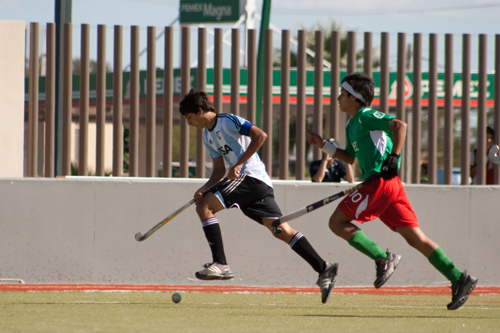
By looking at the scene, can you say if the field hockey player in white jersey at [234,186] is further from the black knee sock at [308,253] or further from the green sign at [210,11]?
the green sign at [210,11]

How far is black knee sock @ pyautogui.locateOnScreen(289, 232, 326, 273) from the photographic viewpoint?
6543 mm

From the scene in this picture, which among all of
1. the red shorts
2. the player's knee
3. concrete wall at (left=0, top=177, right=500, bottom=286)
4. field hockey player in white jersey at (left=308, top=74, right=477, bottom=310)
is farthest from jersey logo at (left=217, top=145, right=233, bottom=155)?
concrete wall at (left=0, top=177, right=500, bottom=286)

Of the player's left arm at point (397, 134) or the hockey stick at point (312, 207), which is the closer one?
the player's left arm at point (397, 134)

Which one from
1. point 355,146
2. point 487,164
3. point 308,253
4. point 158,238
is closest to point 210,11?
point 487,164

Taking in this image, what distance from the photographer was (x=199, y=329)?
5.21 metres

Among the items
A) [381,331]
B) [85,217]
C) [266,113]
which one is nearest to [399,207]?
[381,331]

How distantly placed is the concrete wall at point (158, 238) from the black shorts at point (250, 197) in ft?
5.92

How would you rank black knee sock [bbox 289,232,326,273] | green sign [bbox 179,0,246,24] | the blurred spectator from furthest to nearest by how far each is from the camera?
1. green sign [bbox 179,0,246,24]
2. the blurred spectator
3. black knee sock [bbox 289,232,326,273]

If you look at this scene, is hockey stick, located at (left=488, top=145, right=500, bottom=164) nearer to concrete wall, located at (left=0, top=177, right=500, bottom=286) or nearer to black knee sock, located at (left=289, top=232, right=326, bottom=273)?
black knee sock, located at (left=289, top=232, right=326, bottom=273)

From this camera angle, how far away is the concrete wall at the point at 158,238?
330 inches

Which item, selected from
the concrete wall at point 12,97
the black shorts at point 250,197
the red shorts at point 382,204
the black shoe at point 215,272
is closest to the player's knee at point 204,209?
the black shorts at point 250,197

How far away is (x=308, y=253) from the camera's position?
6.61m

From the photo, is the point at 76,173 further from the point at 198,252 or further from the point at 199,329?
the point at 199,329

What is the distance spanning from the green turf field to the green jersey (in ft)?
3.74
